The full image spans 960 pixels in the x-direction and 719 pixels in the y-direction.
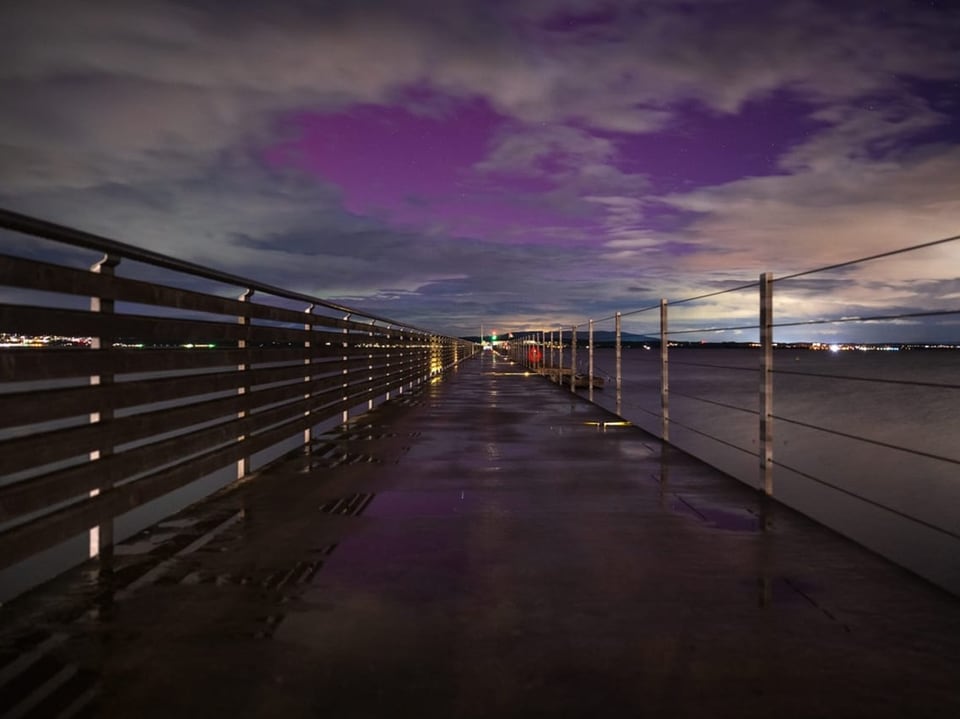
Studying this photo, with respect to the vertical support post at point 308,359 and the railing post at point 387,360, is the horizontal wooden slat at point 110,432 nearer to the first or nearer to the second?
the vertical support post at point 308,359

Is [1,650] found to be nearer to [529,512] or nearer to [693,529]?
[529,512]

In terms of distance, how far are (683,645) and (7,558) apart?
2.85 metres

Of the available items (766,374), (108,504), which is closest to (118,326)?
(108,504)

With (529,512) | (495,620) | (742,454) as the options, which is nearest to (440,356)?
(742,454)

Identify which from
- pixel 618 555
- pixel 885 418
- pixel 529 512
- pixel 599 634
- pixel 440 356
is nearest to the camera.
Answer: pixel 599 634

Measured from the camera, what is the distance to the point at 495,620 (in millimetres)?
2938

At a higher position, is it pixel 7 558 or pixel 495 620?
pixel 7 558

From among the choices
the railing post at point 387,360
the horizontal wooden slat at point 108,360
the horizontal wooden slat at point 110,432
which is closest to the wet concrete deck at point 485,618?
the horizontal wooden slat at point 110,432

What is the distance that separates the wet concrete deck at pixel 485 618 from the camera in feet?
7.63

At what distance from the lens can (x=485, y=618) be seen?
2959 mm

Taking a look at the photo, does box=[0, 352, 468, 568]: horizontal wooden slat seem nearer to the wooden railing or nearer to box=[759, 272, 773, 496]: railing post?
the wooden railing

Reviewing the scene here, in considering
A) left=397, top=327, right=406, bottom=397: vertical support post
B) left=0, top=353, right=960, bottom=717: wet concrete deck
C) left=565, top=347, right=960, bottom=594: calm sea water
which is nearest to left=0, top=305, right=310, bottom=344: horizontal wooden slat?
left=0, top=353, right=960, bottom=717: wet concrete deck

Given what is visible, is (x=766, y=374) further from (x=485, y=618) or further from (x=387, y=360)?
(x=387, y=360)

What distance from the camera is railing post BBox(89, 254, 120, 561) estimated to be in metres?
3.65
